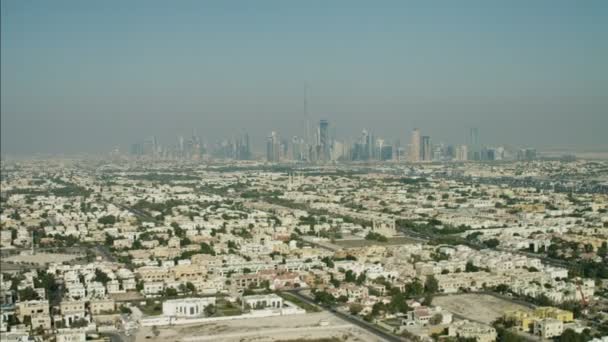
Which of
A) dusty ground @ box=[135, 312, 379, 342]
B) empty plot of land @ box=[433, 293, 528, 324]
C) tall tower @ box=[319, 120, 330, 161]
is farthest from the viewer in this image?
tall tower @ box=[319, 120, 330, 161]

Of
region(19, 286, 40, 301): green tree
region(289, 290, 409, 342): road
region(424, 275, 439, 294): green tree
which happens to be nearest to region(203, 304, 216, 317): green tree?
region(289, 290, 409, 342): road

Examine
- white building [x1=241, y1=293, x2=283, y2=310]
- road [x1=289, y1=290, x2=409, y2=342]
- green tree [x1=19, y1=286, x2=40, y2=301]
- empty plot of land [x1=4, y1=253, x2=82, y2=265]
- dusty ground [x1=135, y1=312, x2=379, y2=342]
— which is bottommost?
empty plot of land [x1=4, y1=253, x2=82, y2=265]

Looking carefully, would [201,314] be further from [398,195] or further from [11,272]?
[398,195]

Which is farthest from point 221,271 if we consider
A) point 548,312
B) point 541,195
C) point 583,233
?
point 541,195

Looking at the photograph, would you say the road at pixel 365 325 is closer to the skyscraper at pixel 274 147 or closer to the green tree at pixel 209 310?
the green tree at pixel 209 310

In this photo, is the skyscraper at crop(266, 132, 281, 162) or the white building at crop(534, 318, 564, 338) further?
the skyscraper at crop(266, 132, 281, 162)

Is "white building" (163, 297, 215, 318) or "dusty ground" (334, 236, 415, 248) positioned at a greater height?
"white building" (163, 297, 215, 318)

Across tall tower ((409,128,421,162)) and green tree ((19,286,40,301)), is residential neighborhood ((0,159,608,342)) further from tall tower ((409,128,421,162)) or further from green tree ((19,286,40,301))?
tall tower ((409,128,421,162))
